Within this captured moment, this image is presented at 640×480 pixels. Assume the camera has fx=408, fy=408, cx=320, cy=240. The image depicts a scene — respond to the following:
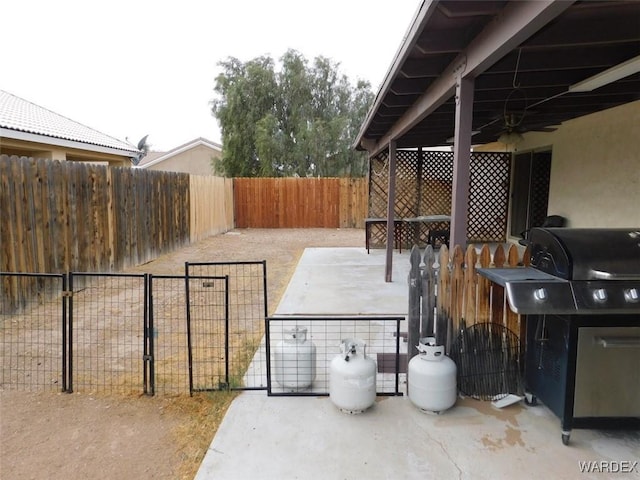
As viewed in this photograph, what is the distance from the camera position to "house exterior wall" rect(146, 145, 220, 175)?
27391 millimetres

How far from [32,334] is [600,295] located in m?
4.96

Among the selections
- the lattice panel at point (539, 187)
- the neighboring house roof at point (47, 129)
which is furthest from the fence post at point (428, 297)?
the neighboring house roof at point (47, 129)

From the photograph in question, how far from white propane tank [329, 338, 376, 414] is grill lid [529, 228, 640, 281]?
125 cm

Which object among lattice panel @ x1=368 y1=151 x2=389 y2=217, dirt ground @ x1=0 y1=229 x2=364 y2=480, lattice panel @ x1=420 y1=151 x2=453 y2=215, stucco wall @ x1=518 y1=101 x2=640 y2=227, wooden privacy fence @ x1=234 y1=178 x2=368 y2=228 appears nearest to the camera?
dirt ground @ x1=0 y1=229 x2=364 y2=480

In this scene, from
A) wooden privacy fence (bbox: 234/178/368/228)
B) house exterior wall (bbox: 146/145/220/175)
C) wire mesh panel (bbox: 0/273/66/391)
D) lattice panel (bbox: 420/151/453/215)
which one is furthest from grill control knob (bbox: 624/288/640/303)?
house exterior wall (bbox: 146/145/220/175)

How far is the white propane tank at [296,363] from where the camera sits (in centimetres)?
289

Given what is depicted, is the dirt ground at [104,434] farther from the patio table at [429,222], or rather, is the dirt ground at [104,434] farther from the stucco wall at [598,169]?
the patio table at [429,222]

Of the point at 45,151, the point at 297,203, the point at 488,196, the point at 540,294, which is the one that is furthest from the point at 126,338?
the point at 297,203

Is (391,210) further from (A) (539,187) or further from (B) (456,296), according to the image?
(A) (539,187)

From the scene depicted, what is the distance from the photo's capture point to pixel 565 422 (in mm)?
2258

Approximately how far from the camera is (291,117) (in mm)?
20219

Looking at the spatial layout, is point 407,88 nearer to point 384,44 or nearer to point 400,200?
point 400,200

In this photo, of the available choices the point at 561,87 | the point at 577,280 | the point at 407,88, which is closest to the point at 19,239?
the point at 407,88

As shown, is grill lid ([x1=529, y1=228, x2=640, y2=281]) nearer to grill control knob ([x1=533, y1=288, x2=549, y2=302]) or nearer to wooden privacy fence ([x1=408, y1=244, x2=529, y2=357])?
grill control knob ([x1=533, y1=288, x2=549, y2=302])
